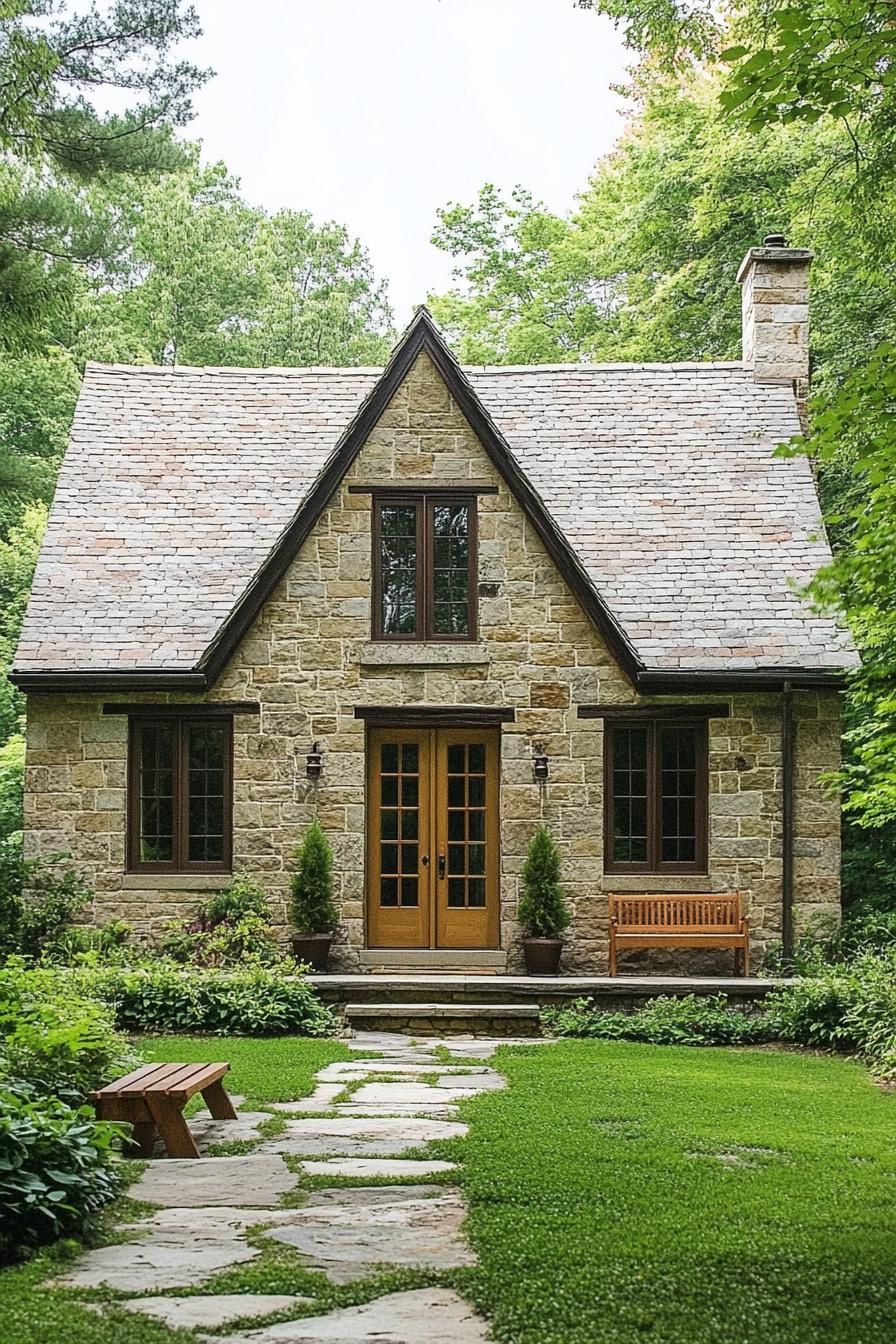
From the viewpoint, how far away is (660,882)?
13969 millimetres

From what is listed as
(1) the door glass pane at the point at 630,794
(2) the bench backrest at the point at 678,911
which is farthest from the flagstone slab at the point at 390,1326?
(1) the door glass pane at the point at 630,794

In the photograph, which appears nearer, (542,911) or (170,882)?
(542,911)

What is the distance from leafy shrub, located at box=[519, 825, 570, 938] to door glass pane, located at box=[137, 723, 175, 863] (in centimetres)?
351

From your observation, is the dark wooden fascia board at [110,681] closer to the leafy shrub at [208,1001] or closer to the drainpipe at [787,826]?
the leafy shrub at [208,1001]

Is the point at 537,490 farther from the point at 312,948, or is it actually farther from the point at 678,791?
the point at 312,948

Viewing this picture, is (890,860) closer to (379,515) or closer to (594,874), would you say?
(594,874)

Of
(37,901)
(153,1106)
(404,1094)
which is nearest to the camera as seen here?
(153,1106)

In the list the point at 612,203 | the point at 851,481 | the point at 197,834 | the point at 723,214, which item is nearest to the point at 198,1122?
the point at 197,834

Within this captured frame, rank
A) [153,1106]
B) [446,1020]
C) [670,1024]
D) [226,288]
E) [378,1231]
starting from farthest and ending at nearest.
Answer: [226,288] < [446,1020] < [670,1024] < [153,1106] < [378,1231]

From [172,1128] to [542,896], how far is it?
7144mm

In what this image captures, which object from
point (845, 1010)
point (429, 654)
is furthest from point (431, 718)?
point (845, 1010)

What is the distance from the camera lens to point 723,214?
20203 millimetres

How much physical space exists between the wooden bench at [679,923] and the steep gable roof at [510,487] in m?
2.09

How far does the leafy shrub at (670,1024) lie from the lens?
11.7 m
